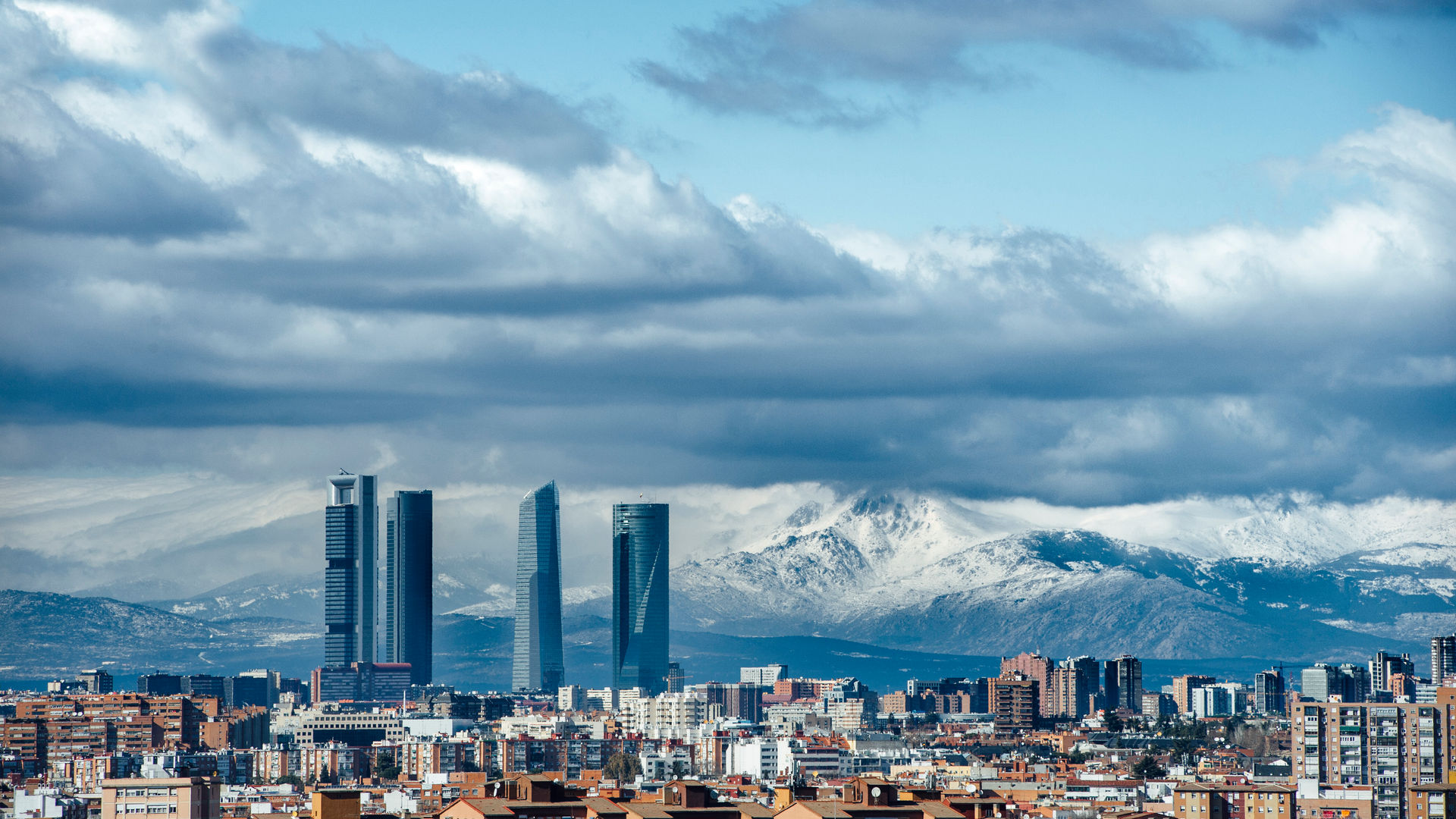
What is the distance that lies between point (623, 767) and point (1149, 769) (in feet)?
119

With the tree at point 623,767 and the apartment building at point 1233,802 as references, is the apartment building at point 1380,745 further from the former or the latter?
the tree at point 623,767

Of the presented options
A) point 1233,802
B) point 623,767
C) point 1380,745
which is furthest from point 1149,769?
point 1233,802

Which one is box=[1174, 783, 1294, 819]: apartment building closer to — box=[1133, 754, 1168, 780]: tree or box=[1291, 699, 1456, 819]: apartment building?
box=[1291, 699, 1456, 819]: apartment building

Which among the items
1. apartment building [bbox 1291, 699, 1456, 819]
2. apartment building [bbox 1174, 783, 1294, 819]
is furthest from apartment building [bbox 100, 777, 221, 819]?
apartment building [bbox 1291, 699, 1456, 819]

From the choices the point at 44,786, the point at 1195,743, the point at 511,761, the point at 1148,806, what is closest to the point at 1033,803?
the point at 1148,806

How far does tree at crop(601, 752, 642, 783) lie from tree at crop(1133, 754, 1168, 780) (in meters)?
32.9

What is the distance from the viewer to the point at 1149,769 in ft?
537

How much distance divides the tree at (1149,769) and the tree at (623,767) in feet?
108

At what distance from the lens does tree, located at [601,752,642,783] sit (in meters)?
166

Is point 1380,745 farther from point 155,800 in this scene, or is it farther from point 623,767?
point 155,800

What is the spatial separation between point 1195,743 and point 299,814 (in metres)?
137

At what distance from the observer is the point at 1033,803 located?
104 meters

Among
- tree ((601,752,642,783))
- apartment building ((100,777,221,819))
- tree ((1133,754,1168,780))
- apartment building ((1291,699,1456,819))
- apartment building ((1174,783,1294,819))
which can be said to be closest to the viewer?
apartment building ((100,777,221,819))

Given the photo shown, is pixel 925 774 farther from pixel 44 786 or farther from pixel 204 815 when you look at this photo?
pixel 204 815
